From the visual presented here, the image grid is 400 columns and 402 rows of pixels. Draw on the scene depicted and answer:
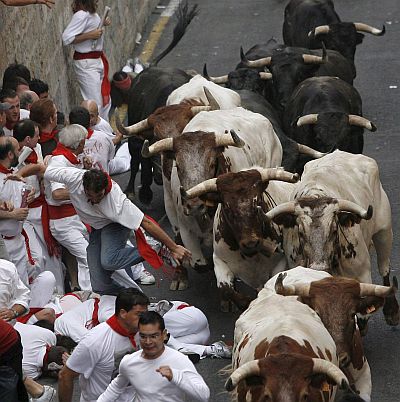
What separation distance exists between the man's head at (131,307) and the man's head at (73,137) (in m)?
3.08

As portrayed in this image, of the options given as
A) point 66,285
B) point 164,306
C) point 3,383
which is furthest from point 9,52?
point 3,383

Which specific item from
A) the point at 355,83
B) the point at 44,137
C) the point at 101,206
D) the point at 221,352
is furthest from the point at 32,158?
the point at 355,83

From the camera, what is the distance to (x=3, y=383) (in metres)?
10.3

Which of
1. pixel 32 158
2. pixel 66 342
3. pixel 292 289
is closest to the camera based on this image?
pixel 292 289

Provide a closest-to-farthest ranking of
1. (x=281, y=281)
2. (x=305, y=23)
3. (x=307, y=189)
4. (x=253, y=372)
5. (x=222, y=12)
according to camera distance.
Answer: (x=253, y=372)
(x=281, y=281)
(x=307, y=189)
(x=305, y=23)
(x=222, y=12)

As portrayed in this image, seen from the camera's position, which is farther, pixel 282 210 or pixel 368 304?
pixel 282 210

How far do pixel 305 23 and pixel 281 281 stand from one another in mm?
11178

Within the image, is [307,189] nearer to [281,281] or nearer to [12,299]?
[281,281]

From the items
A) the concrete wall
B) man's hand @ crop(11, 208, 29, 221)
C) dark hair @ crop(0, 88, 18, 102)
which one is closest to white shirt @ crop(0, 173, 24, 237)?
man's hand @ crop(11, 208, 29, 221)

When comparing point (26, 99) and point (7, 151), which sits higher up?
point (7, 151)

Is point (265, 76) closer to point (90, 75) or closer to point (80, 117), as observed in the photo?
point (90, 75)

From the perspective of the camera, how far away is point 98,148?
50.2 ft

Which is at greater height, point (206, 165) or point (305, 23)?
point (206, 165)

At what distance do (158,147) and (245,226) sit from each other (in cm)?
175
